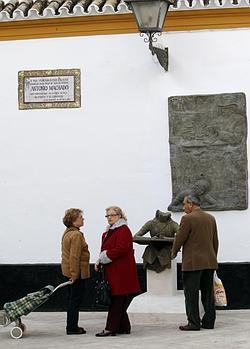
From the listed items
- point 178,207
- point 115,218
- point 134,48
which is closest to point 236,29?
point 134,48

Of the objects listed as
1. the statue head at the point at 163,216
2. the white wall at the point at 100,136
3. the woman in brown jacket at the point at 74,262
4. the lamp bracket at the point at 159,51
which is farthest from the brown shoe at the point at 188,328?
the lamp bracket at the point at 159,51

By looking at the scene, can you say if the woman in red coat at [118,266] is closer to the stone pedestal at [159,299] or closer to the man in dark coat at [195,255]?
the man in dark coat at [195,255]

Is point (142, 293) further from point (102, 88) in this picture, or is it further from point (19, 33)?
point (19, 33)

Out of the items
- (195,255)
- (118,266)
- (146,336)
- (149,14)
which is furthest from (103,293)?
(149,14)

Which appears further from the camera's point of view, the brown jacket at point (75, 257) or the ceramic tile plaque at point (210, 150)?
the ceramic tile plaque at point (210, 150)

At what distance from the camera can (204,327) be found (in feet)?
34.1

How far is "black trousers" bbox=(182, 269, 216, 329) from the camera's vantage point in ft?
33.2

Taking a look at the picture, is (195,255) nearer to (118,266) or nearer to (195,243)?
(195,243)

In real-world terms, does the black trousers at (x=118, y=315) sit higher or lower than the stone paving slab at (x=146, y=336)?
higher

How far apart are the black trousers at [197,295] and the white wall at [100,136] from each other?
5.39 feet

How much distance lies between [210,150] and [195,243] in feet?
6.69

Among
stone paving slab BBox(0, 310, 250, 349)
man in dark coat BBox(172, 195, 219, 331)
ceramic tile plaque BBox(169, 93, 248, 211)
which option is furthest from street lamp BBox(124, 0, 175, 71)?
stone paving slab BBox(0, 310, 250, 349)

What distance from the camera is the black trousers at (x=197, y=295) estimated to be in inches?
398

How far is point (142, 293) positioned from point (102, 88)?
257cm
